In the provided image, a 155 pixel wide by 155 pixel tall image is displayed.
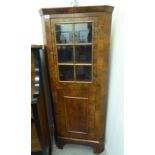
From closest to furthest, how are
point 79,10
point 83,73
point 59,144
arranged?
point 79,10 < point 83,73 < point 59,144

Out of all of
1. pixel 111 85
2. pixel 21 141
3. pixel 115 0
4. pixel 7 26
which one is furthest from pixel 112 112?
pixel 7 26

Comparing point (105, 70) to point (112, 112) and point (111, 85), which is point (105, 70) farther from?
point (112, 112)

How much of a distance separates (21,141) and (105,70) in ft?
3.57

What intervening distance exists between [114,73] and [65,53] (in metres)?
0.48

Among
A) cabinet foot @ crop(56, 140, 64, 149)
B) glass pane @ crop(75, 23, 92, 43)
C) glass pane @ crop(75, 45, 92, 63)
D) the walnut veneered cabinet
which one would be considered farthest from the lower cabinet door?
glass pane @ crop(75, 23, 92, 43)

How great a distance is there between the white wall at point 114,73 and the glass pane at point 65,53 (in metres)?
0.38

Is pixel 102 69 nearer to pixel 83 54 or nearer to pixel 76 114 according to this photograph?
pixel 83 54

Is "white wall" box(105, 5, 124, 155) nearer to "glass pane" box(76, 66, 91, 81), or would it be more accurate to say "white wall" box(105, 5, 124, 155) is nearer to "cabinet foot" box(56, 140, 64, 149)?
"glass pane" box(76, 66, 91, 81)

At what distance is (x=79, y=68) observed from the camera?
4.86ft

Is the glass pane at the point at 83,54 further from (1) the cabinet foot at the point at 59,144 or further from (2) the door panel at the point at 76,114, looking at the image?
(1) the cabinet foot at the point at 59,144

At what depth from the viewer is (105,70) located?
1429mm

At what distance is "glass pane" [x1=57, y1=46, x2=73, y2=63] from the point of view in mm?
1432

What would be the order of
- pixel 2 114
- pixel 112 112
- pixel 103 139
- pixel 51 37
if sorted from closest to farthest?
1. pixel 2 114
2. pixel 51 37
3. pixel 112 112
4. pixel 103 139

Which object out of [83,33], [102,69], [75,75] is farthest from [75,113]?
[83,33]
